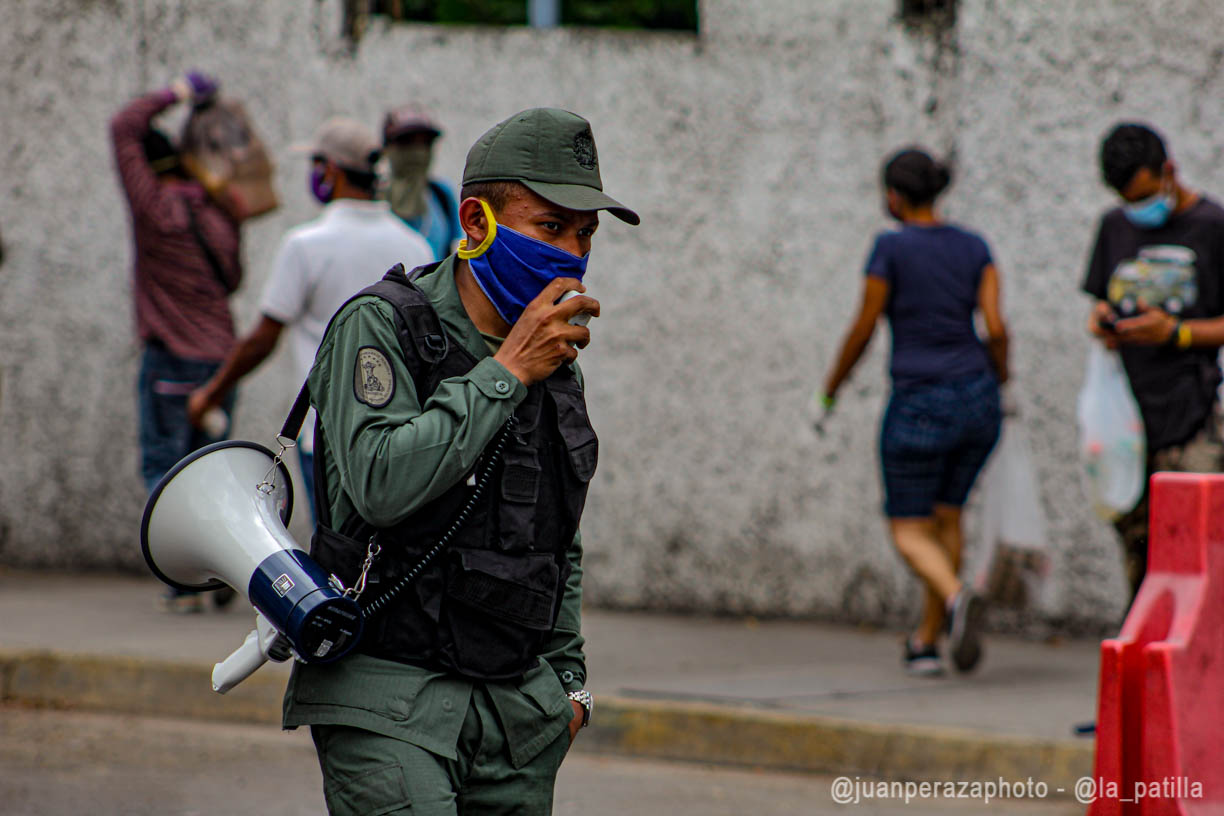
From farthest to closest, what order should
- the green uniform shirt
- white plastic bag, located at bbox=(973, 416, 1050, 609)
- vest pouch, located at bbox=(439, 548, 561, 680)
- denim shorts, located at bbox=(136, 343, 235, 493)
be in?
denim shorts, located at bbox=(136, 343, 235, 493) → white plastic bag, located at bbox=(973, 416, 1050, 609) → vest pouch, located at bbox=(439, 548, 561, 680) → the green uniform shirt

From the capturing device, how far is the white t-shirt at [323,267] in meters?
5.93

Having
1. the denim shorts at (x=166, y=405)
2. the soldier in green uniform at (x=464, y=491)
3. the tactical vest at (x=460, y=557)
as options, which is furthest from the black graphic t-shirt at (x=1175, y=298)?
the denim shorts at (x=166, y=405)

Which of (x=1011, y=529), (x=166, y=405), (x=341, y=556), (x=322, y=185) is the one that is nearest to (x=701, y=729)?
(x=1011, y=529)

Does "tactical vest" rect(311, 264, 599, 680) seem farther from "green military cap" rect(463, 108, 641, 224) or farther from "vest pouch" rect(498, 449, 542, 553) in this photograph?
"green military cap" rect(463, 108, 641, 224)

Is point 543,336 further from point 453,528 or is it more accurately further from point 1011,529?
point 1011,529

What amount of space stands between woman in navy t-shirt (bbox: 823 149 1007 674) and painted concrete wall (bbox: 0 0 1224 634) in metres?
1.05

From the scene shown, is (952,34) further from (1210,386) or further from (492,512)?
(492,512)

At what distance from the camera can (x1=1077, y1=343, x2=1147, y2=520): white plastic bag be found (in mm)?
6152

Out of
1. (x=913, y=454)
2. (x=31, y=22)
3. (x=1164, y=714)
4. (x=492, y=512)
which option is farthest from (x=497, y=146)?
(x=31, y=22)

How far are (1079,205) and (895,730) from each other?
115 inches

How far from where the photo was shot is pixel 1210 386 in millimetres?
6059

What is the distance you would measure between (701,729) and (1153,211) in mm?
2327

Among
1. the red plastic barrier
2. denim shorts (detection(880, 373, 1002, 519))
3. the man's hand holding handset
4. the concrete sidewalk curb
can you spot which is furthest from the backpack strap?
denim shorts (detection(880, 373, 1002, 519))

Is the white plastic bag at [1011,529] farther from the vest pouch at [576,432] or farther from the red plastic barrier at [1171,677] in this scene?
the vest pouch at [576,432]
